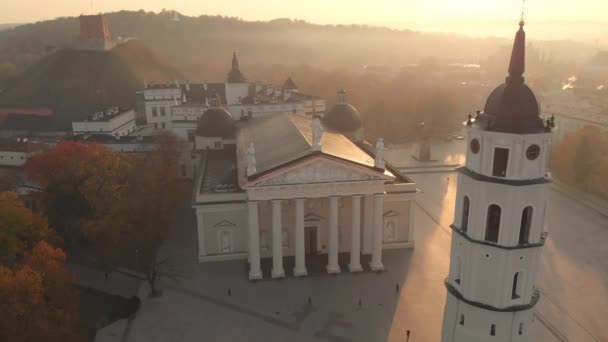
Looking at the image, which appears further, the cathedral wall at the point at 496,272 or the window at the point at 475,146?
the cathedral wall at the point at 496,272

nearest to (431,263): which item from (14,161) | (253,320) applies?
(253,320)

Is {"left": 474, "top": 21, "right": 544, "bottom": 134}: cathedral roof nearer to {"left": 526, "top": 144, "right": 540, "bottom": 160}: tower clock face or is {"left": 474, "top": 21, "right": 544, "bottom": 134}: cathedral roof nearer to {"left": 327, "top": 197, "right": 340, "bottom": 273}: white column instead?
{"left": 526, "top": 144, "right": 540, "bottom": 160}: tower clock face

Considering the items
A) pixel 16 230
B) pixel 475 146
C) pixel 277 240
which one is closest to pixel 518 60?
pixel 475 146

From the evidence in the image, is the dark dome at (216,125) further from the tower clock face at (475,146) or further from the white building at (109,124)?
the tower clock face at (475,146)

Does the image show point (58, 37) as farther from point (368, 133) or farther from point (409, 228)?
point (409, 228)

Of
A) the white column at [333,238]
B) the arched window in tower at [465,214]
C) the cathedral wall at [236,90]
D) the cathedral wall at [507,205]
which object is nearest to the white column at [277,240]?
the white column at [333,238]
